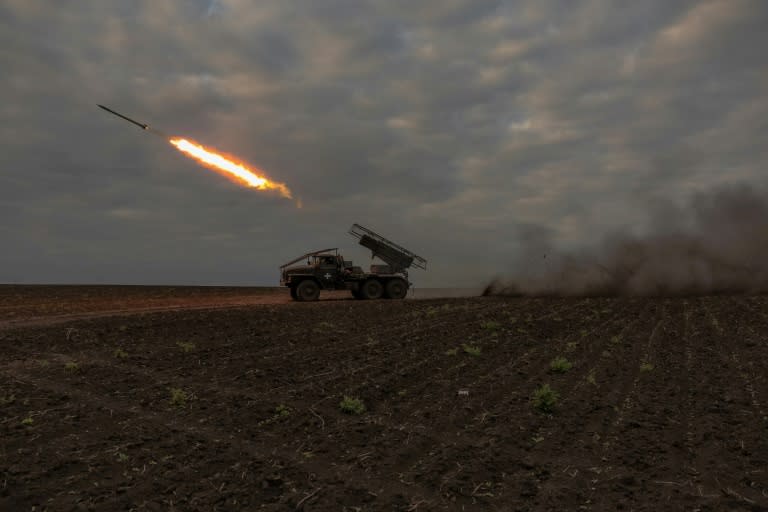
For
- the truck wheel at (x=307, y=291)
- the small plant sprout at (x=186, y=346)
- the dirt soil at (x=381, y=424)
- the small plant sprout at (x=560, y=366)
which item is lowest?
the dirt soil at (x=381, y=424)

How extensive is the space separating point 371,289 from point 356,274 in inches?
53.7

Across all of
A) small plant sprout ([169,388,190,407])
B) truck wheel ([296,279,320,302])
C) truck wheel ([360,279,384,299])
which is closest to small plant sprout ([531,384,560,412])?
small plant sprout ([169,388,190,407])

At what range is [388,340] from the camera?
15.7 m

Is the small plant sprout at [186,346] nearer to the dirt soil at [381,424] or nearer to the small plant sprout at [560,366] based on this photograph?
the dirt soil at [381,424]

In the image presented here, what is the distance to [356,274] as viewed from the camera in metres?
31.0

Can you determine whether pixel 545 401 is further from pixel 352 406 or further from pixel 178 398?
pixel 178 398

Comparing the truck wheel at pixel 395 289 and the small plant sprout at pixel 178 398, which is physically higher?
the truck wheel at pixel 395 289

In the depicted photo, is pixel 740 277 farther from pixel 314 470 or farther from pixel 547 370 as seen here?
pixel 314 470

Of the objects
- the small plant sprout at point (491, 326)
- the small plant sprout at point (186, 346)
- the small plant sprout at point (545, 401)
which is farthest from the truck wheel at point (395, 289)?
the small plant sprout at point (545, 401)

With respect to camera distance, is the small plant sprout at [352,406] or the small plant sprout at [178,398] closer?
the small plant sprout at [352,406]

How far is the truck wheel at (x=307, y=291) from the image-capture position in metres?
29.7

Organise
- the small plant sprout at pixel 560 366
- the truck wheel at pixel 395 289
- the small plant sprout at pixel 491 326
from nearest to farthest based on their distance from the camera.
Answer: the small plant sprout at pixel 560 366
the small plant sprout at pixel 491 326
the truck wheel at pixel 395 289

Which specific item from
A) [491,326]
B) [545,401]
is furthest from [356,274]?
[545,401]

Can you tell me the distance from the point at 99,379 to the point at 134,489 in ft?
19.0
